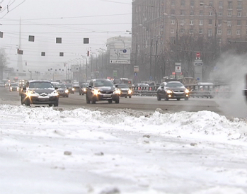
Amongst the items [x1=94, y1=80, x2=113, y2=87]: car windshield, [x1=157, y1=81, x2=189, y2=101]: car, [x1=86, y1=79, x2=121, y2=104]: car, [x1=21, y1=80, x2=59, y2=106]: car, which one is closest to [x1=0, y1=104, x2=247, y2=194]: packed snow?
[x1=21, y1=80, x2=59, y2=106]: car

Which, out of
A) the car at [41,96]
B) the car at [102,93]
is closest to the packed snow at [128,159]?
the car at [41,96]

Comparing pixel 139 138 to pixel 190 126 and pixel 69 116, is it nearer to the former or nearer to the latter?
pixel 190 126

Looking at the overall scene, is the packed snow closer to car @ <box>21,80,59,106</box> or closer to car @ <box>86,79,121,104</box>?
car @ <box>21,80,59,106</box>

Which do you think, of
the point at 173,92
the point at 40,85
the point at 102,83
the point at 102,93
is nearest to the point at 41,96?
the point at 40,85

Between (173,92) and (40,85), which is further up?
(40,85)

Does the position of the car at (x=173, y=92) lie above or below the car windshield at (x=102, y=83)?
below

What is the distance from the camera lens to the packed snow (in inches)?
209

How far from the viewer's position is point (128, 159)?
274 inches

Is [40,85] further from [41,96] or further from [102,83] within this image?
[102,83]

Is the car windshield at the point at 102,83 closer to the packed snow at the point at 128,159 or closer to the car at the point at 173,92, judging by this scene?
the car at the point at 173,92

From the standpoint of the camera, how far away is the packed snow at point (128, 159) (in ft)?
17.4

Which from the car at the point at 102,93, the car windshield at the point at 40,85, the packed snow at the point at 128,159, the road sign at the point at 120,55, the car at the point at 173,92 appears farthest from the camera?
the road sign at the point at 120,55

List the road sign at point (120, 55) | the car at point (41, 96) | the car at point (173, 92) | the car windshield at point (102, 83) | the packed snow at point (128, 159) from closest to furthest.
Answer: the packed snow at point (128, 159) < the car at point (41, 96) < the car windshield at point (102, 83) < the car at point (173, 92) < the road sign at point (120, 55)

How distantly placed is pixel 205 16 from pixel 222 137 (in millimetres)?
119015
